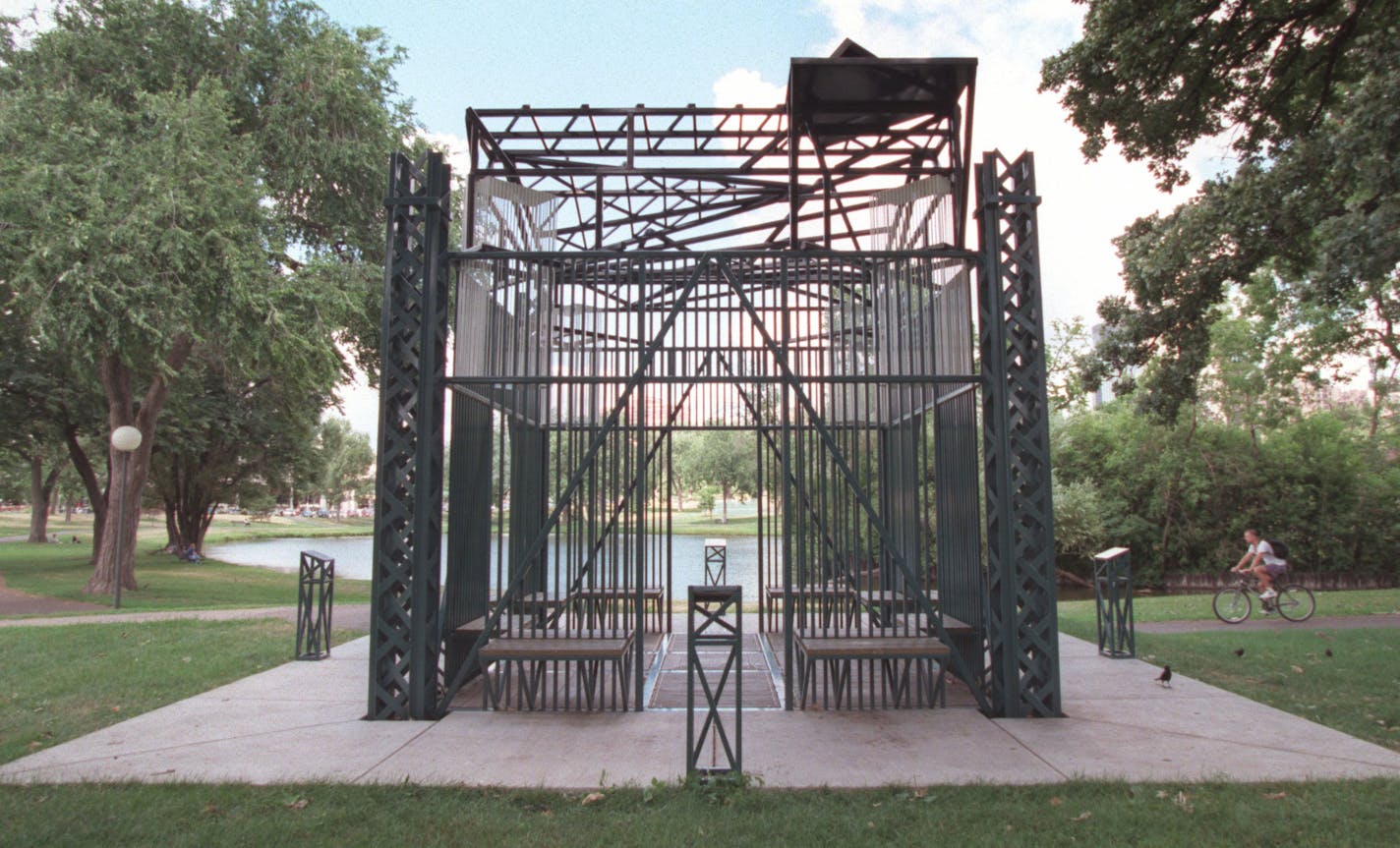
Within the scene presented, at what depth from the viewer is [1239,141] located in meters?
12.5

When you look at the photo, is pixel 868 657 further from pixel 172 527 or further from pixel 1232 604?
pixel 172 527

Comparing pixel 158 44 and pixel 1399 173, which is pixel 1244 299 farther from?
pixel 158 44

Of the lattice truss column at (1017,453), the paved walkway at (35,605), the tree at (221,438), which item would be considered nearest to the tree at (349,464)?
the tree at (221,438)

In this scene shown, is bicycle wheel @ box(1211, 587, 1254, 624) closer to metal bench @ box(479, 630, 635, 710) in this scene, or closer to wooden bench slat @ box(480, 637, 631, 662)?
metal bench @ box(479, 630, 635, 710)

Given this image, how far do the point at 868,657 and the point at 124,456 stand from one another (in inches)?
674

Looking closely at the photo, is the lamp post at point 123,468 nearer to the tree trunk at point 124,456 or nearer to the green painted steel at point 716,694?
the tree trunk at point 124,456

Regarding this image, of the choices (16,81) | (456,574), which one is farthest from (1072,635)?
(16,81)

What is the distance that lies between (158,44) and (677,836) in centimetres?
1839

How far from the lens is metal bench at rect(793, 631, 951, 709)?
20.1ft

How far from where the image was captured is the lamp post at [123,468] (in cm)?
1378

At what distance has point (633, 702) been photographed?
6.69 metres

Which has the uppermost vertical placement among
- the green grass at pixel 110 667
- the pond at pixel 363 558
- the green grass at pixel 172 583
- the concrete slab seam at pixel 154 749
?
the concrete slab seam at pixel 154 749

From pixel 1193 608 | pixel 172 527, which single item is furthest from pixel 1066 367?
pixel 172 527

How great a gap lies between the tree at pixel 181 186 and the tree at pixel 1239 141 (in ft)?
43.7
